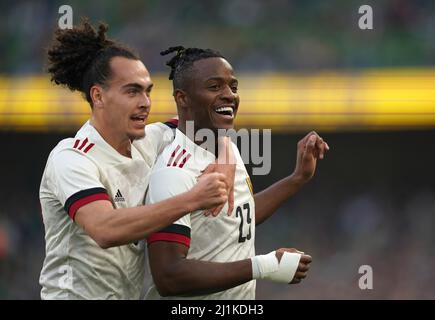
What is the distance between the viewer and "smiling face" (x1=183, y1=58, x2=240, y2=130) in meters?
4.43

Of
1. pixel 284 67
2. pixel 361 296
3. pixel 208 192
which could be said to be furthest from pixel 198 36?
pixel 208 192

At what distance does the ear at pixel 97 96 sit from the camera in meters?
4.37

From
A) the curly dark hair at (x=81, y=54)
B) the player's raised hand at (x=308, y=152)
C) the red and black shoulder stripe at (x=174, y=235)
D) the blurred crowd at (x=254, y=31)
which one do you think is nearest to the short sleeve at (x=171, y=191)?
the red and black shoulder stripe at (x=174, y=235)

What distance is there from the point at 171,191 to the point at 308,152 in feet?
3.34

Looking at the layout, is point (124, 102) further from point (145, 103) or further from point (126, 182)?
point (126, 182)

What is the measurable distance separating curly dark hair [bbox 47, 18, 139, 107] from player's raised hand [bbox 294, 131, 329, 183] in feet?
3.50

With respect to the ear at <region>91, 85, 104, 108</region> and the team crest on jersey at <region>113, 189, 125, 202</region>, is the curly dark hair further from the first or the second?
the team crest on jersey at <region>113, 189, 125, 202</region>

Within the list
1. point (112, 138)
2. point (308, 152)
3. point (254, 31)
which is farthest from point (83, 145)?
point (254, 31)

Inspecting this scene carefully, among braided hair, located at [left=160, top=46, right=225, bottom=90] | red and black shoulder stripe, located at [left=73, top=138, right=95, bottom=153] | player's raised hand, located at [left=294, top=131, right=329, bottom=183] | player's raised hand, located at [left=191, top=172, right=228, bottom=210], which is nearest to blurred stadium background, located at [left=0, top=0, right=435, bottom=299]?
player's raised hand, located at [left=294, top=131, right=329, bottom=183]

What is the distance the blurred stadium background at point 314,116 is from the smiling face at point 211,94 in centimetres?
703

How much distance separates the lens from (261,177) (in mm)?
12750

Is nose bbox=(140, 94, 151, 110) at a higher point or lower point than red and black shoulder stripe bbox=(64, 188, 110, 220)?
higher

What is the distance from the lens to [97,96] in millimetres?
4383
